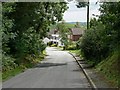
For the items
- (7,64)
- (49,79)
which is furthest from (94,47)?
(49,79)

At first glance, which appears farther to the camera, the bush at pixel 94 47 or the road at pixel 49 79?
the bush at pixel 94 47

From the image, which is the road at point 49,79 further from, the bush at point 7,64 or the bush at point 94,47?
the bush at point 94,47

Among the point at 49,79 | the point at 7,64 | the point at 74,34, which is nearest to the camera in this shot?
the point at 49,79

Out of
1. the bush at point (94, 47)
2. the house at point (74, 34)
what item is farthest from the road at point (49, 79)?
the house at point (74, 34)

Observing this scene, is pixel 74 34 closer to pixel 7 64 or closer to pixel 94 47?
pixel 94 47

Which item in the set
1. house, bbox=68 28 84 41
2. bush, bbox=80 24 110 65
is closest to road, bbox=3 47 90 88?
bush, bbox=80 24 110 65

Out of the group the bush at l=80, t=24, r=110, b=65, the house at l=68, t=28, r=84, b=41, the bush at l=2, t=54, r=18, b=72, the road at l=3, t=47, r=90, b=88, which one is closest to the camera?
the road at l=3, t=47, r=90, b=88

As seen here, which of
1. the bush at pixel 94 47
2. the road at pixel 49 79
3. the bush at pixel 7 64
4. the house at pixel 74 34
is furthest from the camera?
the house at pixel 74 34

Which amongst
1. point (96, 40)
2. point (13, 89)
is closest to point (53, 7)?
point (96, 40)

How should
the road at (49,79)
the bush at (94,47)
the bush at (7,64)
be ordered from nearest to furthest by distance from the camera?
the road at (49,79) → the bush at (7,64) → the bush at (94,47)

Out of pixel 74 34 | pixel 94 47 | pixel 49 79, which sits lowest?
pixel 74 34

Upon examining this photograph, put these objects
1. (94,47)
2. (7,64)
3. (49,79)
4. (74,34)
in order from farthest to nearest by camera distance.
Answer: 1. (74,34)
2. (94,47)
3. (7,64)
4. (49,79)

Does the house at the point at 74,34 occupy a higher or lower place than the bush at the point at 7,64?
lower

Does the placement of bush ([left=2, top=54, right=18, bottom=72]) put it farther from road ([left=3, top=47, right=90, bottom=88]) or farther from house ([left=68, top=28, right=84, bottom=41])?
house ([left=68, top=28, right=84, bottom=41])
